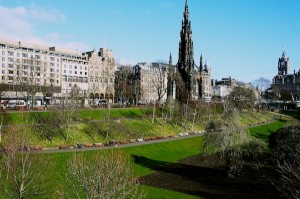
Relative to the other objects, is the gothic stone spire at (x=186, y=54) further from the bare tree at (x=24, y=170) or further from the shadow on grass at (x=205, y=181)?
the bare tree at (x=24, y=170)

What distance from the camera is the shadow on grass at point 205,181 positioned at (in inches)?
1542

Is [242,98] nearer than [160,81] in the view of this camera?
No

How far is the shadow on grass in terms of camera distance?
129 feet

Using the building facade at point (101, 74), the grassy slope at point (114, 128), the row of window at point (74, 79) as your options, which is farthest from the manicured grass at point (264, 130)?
the row of window at point (74, 79)

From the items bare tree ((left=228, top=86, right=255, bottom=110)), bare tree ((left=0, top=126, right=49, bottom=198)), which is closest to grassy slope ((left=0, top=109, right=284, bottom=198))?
bare tree ((left=0, top=126, right=49, bottom=198))

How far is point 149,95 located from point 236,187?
137m

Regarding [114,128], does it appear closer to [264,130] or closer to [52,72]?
[264,130]

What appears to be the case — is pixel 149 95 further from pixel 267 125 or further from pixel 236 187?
pixel 236 187

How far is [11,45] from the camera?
119 metres

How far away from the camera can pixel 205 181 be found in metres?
44.6

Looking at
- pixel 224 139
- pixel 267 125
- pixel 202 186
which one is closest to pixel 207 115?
pixel 267 125

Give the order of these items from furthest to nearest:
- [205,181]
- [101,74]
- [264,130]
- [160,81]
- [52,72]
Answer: [101,74], [52,72], [160,81], [264,130], [205,181]

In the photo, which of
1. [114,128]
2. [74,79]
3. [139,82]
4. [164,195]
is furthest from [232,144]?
[139,82]

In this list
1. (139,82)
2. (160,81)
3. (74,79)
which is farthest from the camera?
(139,82)
